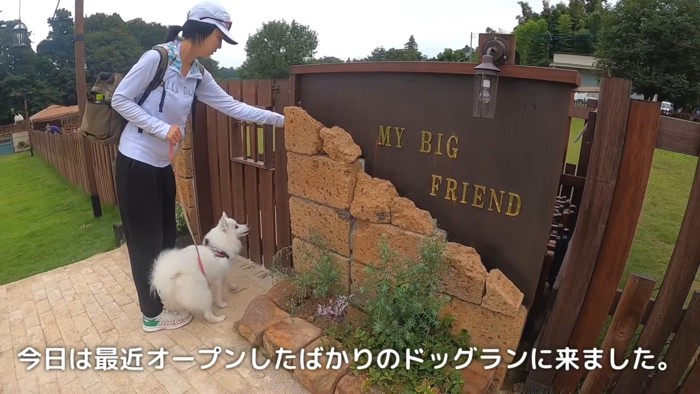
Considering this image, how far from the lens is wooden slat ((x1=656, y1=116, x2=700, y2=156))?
200cm

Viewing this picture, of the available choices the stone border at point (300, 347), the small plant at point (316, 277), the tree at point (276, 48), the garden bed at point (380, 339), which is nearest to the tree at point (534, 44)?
the tree at point (276, 48)

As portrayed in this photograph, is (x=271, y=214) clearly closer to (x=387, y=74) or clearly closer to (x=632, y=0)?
(x=387, y=74)

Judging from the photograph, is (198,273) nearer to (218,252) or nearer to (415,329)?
(218,252)

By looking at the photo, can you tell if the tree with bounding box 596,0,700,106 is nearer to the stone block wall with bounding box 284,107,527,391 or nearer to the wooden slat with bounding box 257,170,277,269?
the wooden slat with bounding box 257,170,277,269

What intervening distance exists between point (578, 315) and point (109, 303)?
12.8 ft

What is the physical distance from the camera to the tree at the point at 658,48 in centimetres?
2919

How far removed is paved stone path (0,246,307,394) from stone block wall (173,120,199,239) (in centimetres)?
92

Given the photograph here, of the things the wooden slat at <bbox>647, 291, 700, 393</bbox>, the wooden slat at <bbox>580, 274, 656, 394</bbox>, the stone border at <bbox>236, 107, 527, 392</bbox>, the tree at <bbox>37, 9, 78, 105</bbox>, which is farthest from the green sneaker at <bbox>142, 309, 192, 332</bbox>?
the tree at <bbox>37, 9, 78, 105</bbox>

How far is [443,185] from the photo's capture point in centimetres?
270

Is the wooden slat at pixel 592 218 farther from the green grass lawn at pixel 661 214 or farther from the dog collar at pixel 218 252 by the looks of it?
the dog collar at pixel 218 252

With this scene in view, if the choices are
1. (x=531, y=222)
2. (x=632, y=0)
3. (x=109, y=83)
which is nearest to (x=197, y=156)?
(x=109, y=83)

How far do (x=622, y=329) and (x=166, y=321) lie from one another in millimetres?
3291

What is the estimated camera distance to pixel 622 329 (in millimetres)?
2355

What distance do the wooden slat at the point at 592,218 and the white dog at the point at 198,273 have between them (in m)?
2.52
